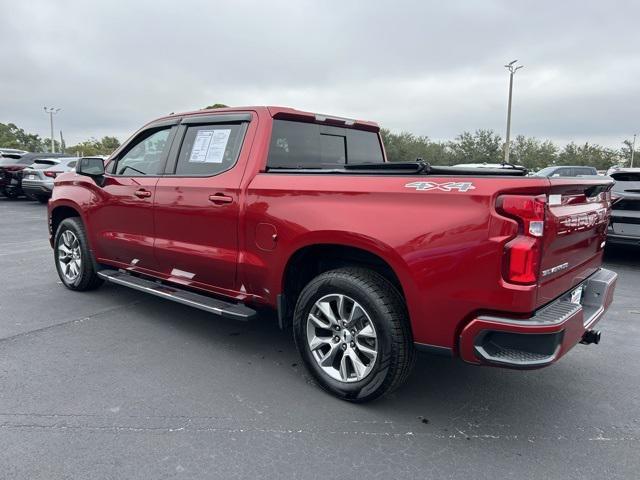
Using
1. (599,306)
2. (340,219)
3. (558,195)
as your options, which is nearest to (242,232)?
(340,219)

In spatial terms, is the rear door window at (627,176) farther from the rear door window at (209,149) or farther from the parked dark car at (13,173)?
the parked dark car at (13,173)

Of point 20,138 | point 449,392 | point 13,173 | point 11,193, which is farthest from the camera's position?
point 20,138

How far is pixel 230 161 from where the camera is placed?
380 centimetres

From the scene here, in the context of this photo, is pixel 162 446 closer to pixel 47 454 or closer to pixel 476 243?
pixel 47 454

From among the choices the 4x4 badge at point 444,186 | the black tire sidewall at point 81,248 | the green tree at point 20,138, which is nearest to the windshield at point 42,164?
the black tire sidewall at point 81,248

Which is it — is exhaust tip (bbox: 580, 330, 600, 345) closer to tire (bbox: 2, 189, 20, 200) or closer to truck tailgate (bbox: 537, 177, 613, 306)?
truck tailgate (bbox: 537, 177, 613, 306)

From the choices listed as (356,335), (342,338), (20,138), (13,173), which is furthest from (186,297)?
(20,138)

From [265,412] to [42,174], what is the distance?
47.7ft

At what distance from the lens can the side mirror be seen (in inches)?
188

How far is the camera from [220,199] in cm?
369

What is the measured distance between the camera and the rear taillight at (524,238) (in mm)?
2414

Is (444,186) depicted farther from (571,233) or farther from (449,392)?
(449,392)

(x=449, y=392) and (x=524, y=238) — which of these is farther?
(x=449, y=392)

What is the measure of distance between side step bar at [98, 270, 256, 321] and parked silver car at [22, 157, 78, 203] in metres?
11.4
